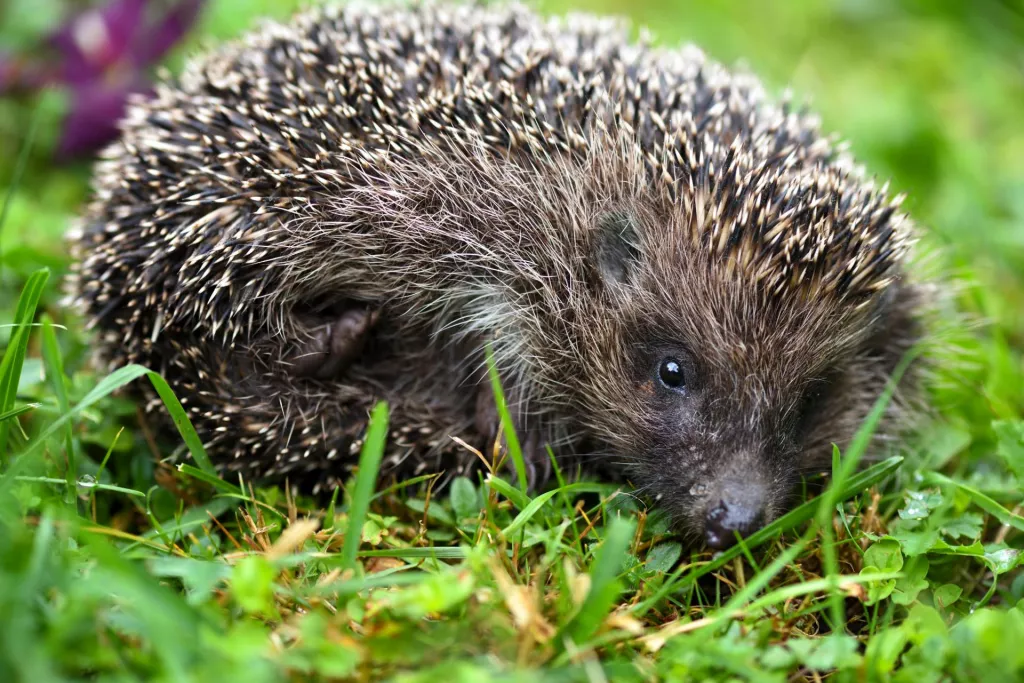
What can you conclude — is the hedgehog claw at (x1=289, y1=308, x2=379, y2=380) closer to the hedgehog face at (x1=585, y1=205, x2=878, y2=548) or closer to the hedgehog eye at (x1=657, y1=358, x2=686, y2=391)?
the hedgehog face at (x1=585, y1=205, x2=878, y2=548)

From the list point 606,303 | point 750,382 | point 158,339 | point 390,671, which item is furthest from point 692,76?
point 390,671

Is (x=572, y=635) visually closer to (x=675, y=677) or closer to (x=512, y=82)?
(x=675, y=677)

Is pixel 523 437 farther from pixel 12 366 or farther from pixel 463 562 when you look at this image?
pixel 12 366

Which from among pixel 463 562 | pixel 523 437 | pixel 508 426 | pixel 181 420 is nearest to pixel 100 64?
pixel 181 420

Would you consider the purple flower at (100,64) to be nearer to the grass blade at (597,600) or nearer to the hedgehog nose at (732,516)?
the hedgehog nose at (732,516)

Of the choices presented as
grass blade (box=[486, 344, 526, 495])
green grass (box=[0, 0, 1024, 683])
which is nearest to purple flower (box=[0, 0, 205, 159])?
green grass (box=[0, 0, 1024, 683])
